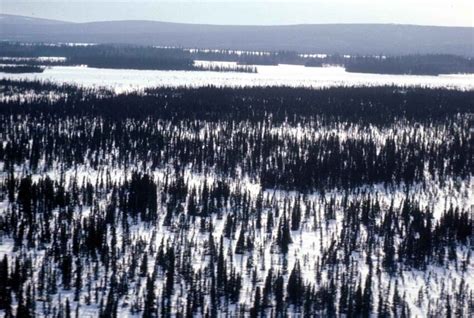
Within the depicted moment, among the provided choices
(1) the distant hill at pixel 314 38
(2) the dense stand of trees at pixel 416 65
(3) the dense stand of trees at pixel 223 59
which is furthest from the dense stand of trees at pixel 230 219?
Answer: (1) the distant hill at pixel 314 38

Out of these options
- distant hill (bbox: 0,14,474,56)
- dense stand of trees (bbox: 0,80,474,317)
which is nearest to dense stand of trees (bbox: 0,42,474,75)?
distant hill (bbox: 0,14,474,56)

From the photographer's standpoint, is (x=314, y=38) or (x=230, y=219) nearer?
(x=230, y=219)

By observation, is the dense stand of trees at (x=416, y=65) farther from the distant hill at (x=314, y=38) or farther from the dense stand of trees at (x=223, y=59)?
the distant hill at (x=314, y=38)

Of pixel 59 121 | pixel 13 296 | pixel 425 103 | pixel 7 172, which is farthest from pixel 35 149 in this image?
pixel 425 103

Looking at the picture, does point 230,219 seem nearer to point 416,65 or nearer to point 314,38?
point 416,65

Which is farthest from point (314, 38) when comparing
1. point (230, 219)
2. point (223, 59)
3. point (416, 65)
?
point (230, 219)

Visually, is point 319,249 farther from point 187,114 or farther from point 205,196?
point 187,114

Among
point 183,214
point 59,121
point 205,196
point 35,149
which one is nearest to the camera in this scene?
point 183,214

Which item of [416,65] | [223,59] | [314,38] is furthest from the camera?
[314,38]

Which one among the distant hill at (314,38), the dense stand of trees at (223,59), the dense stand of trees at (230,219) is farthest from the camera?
the distant hill at (314,38)
